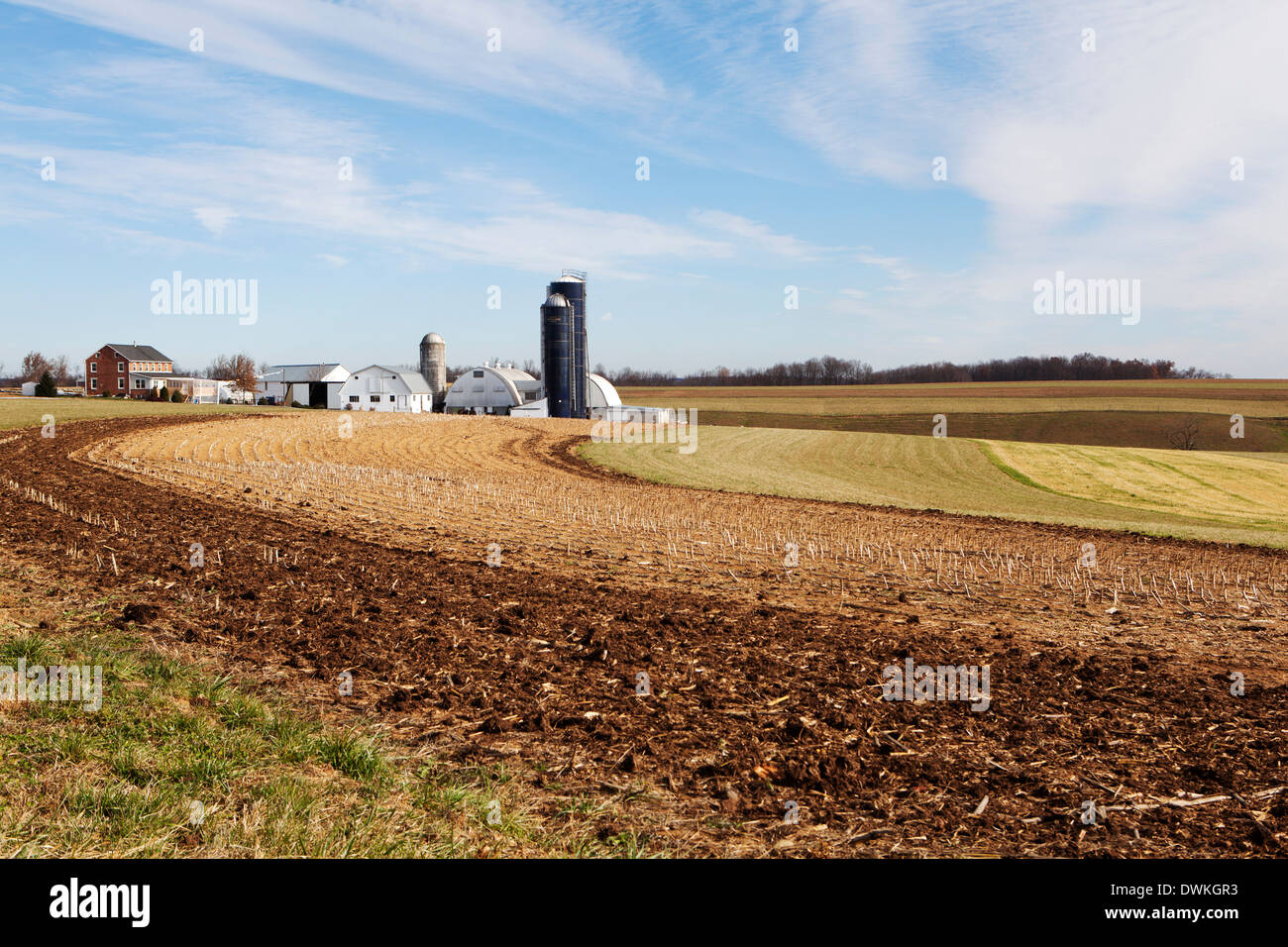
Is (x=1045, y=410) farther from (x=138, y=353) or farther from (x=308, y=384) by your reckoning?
(x=138, y=353)

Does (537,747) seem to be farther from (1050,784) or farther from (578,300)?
(578,300)

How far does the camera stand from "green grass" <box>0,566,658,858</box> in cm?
486

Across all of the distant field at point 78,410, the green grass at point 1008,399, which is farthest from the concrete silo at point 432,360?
the green grass at point 1008,399

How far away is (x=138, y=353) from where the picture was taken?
379ft

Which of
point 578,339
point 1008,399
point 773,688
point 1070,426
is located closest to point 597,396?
point 578,339

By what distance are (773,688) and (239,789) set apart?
517 centimetres

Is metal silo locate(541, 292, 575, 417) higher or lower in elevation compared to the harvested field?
higher

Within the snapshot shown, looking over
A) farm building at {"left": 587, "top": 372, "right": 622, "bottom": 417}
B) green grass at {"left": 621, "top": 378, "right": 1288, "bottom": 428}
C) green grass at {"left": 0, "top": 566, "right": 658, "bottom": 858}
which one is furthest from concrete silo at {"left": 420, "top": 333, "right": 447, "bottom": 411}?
green grass at {"left": 0, "top": 566, "right": 658, "bottom": 858}

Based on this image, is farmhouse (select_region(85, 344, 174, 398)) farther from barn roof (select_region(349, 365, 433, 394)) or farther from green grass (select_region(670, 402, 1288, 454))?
green grass (select_region(670, 402, 1288, 454))

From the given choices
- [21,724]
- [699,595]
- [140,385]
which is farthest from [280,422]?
[140,385]

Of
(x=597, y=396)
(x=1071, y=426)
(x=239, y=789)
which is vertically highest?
(x=597, y=396)

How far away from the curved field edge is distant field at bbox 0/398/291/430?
3255cm
